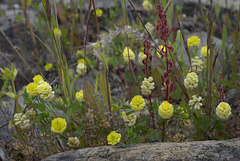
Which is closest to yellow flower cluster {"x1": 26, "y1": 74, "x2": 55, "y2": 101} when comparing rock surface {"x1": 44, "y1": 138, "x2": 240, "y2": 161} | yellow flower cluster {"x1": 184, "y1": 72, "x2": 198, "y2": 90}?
Answer: rock surface {"x1": 44, "y1": 138, "x2": 240, "y2": 161}

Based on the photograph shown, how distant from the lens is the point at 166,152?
3.55 ft

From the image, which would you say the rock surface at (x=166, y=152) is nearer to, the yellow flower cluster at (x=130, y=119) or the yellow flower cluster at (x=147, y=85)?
the yellow flower cluster at (x=130, y=119)

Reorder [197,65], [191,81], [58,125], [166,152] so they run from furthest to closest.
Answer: [197,65] → [191,81] → [58,125] → [166,152]

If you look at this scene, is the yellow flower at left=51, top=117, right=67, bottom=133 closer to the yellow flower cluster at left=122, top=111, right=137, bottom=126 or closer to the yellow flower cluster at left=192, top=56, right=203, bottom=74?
the yellow flower cluster at left=122, top=111, right=137, bottom=126

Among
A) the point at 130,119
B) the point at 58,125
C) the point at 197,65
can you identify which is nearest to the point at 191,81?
the point at 197,65

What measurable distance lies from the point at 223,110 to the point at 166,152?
386 millimetres

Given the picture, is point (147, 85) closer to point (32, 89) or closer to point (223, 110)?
point (223, 110)

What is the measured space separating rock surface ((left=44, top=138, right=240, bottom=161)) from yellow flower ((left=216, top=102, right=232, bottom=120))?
0.16m

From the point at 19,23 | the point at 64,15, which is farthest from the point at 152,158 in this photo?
the point at 19,23

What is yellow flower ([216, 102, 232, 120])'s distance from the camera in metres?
1.26

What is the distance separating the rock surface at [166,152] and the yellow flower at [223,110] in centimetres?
16

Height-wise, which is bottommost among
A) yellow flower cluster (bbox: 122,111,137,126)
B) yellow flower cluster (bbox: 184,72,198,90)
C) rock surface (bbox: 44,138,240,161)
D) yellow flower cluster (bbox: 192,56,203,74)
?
rock surface (bbox: 44,138,240,161)

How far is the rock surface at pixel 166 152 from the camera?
1.06 metres

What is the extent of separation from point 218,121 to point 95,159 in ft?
2.29
